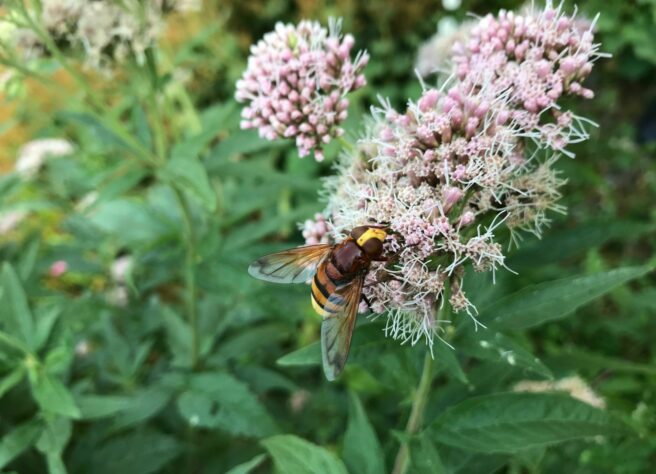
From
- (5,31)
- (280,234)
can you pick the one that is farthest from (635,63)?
(5,31)

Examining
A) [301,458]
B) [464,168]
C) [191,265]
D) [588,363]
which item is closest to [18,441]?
[191,265]

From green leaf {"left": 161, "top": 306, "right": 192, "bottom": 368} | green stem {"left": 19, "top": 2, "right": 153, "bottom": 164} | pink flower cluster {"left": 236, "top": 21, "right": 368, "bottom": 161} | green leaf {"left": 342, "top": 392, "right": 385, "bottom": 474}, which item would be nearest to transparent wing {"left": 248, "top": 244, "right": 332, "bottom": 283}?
pink flower cluster {"left": 236, "top": 21, "right": 368, "bottom": 161}

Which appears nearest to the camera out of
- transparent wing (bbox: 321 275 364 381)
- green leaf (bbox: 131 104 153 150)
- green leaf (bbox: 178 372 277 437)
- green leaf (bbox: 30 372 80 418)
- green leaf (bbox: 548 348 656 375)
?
transparent wing (bbox: 321 275 364 381)

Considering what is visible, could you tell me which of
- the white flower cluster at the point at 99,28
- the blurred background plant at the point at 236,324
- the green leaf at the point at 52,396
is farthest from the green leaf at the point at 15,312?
the white flower cluster at the point at 99,28

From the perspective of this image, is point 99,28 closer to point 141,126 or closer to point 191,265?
point 141,126

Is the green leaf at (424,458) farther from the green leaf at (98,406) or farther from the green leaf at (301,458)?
the green leaf at (98,406)

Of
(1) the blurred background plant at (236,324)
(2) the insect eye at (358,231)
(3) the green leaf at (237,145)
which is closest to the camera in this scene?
(2) the insect eye at (358,231)

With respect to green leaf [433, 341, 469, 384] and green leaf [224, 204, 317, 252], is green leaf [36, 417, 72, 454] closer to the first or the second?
green leaf [224, 204, 317, 252]
